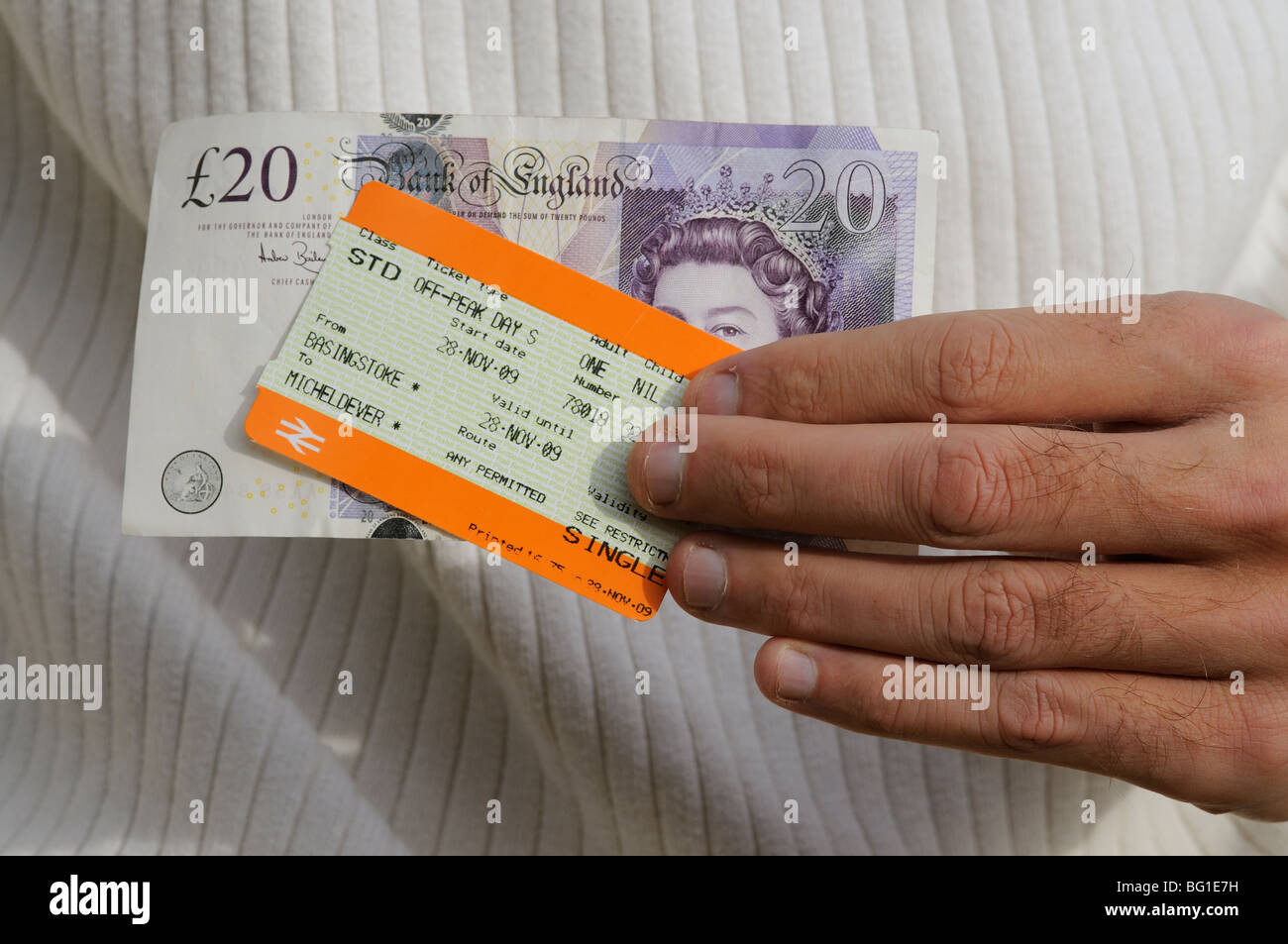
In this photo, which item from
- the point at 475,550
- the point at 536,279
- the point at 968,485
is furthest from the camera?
the point at 475,550

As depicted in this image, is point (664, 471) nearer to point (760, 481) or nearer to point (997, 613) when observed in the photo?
point (760, 481)

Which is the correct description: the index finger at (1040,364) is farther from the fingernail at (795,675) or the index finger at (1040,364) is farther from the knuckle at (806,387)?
the fingernail at (795,675)

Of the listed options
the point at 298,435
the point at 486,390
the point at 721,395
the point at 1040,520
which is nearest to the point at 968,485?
the point at 1040,520

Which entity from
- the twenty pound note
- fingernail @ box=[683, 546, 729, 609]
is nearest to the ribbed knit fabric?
the twenty pound note

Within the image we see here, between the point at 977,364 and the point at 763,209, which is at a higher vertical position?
the point at 763,209

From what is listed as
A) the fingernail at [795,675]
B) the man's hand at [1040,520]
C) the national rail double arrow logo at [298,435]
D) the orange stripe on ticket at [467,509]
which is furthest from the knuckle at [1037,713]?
the national rail double arrow logo at [298,435]

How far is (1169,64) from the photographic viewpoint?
627mm

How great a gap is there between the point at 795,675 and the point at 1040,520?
16 cm

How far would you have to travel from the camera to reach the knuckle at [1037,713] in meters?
0.44

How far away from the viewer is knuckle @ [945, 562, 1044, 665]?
423 millimetres

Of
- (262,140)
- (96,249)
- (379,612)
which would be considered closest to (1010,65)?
(262,140)

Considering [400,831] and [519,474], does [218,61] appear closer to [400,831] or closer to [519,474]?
[519,474]

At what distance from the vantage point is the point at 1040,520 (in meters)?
0.41

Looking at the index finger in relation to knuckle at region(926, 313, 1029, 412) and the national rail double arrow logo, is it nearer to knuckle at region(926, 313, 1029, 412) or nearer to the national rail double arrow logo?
knuckle at region(926, 313, 1029, 412)
